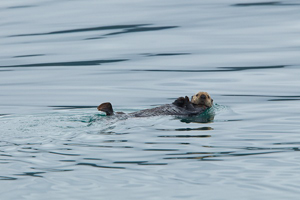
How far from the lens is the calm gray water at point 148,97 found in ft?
19.1

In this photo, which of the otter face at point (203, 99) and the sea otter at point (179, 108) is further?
the otter face at point (203, 99)

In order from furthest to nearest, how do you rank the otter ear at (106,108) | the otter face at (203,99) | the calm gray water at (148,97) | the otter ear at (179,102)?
the otter face at (203,99) → the otter ear at (179,102) → the otter ear at (106,108) → the calm gray water at (148,97)

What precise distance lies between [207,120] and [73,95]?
346cm

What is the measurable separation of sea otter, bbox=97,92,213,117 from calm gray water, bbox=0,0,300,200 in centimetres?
20

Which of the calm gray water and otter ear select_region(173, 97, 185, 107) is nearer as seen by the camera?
the calm gray water

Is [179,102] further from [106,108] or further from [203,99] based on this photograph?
[106,108]

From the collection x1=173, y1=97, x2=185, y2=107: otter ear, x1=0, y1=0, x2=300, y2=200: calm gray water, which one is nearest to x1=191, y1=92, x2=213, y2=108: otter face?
x1=0, y1=0, x2=300, y2=200: calm gray water

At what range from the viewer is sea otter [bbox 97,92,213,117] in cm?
915

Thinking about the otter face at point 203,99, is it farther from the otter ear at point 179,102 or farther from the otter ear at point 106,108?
the otter ear at point 106,108

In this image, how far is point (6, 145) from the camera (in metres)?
7.13

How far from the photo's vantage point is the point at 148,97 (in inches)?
457

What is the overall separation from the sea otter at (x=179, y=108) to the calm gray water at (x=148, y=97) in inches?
7.9

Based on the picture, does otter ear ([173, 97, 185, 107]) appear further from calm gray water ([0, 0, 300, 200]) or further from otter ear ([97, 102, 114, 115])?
otter ear ([97, 102, 114, 115])

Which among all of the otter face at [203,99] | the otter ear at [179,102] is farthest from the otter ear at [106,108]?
the otter face at [203,99]
